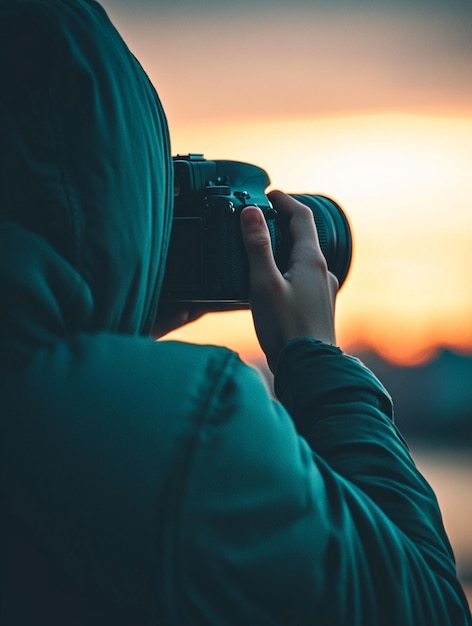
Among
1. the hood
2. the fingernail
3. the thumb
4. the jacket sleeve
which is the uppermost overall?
the hood

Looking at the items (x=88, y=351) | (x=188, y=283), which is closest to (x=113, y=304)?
(x=88, y=351)

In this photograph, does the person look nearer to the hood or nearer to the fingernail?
the hood

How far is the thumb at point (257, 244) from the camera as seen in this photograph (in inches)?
25.3

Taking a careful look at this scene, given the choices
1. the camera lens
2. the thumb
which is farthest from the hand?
the camera lens

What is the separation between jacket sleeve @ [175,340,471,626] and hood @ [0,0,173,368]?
0.26ft

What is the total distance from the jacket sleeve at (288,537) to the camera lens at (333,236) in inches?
17.5

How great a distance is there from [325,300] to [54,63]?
0.32 metres

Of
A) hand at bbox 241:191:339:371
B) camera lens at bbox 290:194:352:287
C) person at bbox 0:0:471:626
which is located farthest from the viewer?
camera lens at bbox 290:194:352:287

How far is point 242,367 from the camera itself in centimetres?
36

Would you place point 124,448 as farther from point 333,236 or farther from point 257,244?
point 333,236

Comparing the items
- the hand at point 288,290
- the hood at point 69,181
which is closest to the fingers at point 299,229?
the hand at point 288,290

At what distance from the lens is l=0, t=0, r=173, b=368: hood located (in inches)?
13.4

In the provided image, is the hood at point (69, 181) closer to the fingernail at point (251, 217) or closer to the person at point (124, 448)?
the person at point (124, 448)

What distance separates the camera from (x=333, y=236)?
85 cm
